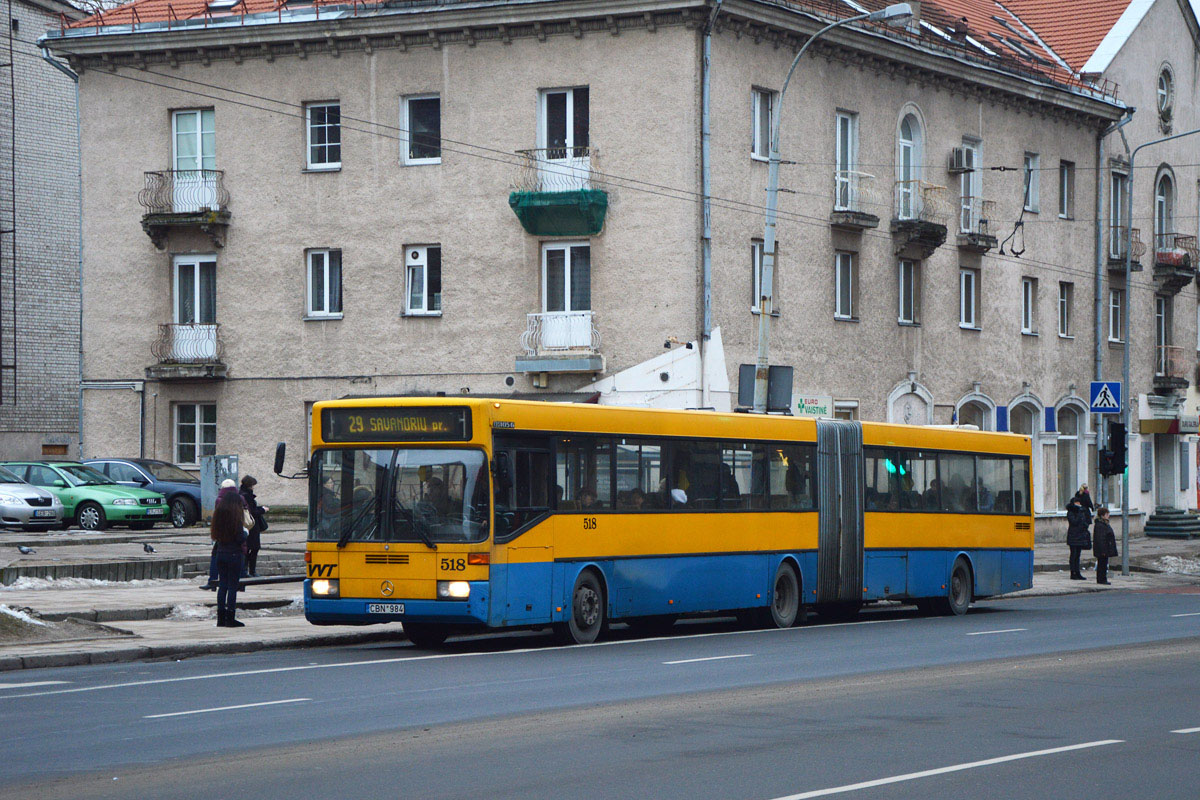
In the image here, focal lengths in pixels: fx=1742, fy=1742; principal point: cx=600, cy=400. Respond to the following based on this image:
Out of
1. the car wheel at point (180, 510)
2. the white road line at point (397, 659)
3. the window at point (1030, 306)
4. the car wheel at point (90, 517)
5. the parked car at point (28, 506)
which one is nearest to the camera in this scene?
the white road line at point (397, 659)

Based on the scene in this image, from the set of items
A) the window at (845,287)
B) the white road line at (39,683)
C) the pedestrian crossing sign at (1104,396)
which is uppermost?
the window at (845,287)

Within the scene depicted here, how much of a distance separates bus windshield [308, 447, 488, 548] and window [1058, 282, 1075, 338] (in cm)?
3159

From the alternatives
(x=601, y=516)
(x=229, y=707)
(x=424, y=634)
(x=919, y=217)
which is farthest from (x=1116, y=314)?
(x=229, y=707)

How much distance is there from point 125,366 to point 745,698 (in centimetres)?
2766

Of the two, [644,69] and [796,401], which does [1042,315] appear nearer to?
[796,401]

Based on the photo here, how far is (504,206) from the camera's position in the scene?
35.2 meters

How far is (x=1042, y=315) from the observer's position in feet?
148

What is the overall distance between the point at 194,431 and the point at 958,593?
19.1m

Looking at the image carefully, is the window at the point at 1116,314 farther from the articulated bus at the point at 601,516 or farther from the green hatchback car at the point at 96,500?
the green hatchback car at the point at 96,500

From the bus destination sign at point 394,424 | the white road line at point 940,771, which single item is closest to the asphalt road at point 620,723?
the white road line at point 940,771

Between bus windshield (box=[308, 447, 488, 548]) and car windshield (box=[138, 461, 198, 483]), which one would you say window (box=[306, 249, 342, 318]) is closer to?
car windshield (box=[138, 461, 198, 483])

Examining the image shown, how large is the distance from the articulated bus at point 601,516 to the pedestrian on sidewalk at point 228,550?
5.74 ft

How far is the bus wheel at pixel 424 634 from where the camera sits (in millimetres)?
18609

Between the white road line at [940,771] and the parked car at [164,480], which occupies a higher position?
the parked car at [164,480]
